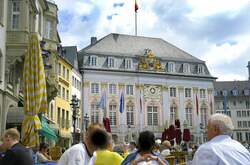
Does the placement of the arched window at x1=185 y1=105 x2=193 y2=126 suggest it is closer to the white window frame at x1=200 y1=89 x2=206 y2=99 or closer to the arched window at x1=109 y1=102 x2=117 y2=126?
the white window frame at x1=200 y1=89 x2=206 y2=99

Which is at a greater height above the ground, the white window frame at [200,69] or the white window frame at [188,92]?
the white window frame at [200,69]

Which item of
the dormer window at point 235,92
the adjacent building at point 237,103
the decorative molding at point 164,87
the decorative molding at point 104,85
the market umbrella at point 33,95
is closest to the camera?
the market umbrella at point 33,95

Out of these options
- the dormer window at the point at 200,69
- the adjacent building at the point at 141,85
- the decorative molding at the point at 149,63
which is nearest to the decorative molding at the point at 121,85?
the adjacent building at the point at 141,85

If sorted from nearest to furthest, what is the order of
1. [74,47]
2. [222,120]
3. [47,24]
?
1. [222,120]
2. [47,24]
3. [74,47]

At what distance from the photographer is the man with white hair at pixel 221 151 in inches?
153

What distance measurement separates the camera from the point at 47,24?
97.1ft

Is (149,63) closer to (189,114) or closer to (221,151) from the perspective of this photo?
(189,114)

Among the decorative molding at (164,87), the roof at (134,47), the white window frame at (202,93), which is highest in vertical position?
the roof at (134,47)

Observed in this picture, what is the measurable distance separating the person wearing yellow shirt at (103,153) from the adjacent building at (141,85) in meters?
50.7

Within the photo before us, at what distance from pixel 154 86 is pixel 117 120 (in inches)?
345

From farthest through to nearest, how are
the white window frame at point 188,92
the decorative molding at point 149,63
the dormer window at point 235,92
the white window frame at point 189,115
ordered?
the dormer window at point 235,92 < the white window frame at point 188,92 < the white window frame at point 189,115 < the decorative molding at point 149,63

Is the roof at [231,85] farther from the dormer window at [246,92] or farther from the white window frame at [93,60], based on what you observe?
the white window frame at [93,60]

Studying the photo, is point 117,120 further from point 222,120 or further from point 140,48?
point 222,120

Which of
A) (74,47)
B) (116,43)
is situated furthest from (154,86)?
(74,47)
